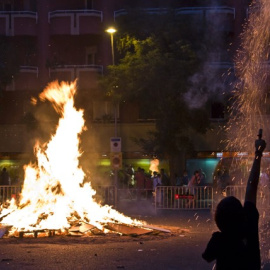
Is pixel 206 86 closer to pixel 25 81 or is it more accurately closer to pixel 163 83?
pixel 163 83

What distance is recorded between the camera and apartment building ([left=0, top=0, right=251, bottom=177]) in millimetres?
37050

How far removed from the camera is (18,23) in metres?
37.7

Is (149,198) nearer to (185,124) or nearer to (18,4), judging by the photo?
(185,124)

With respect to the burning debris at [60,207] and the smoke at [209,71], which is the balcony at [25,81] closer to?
the smoke at [209,71]

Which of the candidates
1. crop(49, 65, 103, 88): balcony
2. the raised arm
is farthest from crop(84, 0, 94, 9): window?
the raised arm

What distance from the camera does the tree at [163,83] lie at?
2902 centimetres

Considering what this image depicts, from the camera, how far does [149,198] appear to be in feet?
85.4

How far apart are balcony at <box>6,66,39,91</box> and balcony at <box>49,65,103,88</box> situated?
0.98 m

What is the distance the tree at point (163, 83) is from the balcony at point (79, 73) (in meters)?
4.74

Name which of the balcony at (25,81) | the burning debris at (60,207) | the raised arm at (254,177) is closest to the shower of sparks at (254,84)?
the burning debris at (60,207)

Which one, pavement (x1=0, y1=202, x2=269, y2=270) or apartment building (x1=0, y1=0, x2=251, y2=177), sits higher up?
apartment building (x1=0, y1=0, x2=251, y2=177)

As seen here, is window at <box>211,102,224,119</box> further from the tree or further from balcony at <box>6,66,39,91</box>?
balcony at <box>6,66,39,91</box>

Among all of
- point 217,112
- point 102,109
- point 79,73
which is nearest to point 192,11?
point 217,112

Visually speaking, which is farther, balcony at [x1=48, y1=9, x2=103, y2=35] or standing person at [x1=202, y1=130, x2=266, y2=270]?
balcony at [x1=48, y1=9, x2=103, y2=35]
